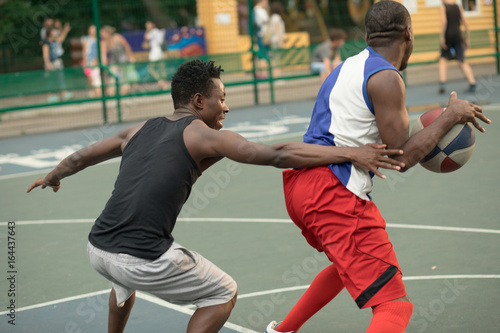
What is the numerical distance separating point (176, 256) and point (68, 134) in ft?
38.4

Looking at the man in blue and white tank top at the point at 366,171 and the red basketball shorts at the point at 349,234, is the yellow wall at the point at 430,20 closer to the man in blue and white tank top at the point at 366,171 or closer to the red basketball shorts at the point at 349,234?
the man in blue and white tank top at the point at 366,171

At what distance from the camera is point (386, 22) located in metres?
3.72

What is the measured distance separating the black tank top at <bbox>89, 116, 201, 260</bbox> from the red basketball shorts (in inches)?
23.4

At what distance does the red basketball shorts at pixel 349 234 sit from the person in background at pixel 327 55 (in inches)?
528

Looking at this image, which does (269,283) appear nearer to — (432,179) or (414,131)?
(414,131)

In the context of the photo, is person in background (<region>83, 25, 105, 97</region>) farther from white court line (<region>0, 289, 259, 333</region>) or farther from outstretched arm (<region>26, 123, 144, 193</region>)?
outstretched arm (<region>26, 123, 144, 193</region>)

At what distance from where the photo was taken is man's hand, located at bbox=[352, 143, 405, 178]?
3.56 m

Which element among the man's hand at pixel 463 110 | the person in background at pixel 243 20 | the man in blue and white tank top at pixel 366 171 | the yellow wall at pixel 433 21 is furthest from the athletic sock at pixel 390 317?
the person in background at pixel 243 20

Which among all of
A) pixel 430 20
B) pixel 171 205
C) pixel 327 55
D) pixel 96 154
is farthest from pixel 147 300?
pixel 430 20

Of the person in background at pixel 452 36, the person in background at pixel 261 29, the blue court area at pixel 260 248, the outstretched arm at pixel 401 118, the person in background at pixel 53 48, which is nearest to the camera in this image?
the outstretched arm at pixel 401 118

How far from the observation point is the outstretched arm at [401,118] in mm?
3498

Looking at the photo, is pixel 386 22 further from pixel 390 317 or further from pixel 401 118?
pixel 390 317

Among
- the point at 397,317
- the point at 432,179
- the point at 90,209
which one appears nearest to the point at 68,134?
the point at 90,209

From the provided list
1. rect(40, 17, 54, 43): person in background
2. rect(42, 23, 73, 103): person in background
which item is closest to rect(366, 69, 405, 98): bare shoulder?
rect(42, 23, 73, 103): person in background
